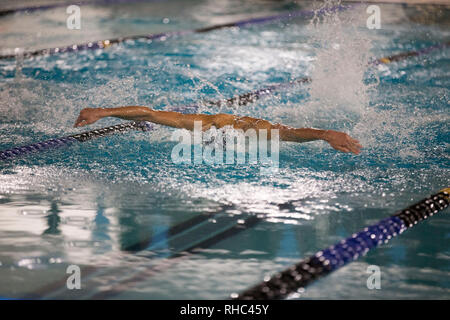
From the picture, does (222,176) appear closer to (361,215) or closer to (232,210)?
(232,210)

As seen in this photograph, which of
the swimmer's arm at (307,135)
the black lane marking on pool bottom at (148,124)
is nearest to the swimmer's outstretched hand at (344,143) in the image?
the swimmer's arm at (307,135)

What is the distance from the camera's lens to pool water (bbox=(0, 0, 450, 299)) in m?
1.85

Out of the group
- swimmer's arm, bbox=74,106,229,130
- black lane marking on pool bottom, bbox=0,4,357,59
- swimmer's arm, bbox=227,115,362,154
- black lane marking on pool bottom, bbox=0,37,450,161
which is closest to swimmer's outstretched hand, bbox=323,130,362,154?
swimmer's arm, bbox=227,115,362,154

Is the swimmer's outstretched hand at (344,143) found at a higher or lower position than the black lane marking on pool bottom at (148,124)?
lower

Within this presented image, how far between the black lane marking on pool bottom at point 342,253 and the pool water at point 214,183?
4 cm

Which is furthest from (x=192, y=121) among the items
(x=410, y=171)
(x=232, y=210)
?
(x=410, y=171)

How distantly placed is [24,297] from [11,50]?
4116 millimetres

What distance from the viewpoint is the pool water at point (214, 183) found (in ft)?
6.06

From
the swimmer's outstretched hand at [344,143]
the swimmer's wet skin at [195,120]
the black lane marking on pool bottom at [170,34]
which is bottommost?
the swimmer's outstretched hand at [344,143]

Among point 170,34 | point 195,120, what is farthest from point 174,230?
point 170,34

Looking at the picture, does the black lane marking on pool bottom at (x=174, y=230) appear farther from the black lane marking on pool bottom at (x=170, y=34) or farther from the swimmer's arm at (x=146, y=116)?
the black lane marking on pool bottom at (x=170, y=34)

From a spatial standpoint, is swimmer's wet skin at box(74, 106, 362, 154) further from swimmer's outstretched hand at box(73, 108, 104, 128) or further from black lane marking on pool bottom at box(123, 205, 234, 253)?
black lane marking on pool bottom at box(123, 205, 234, 253)

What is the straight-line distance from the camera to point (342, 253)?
193cm

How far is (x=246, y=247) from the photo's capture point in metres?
2.02
